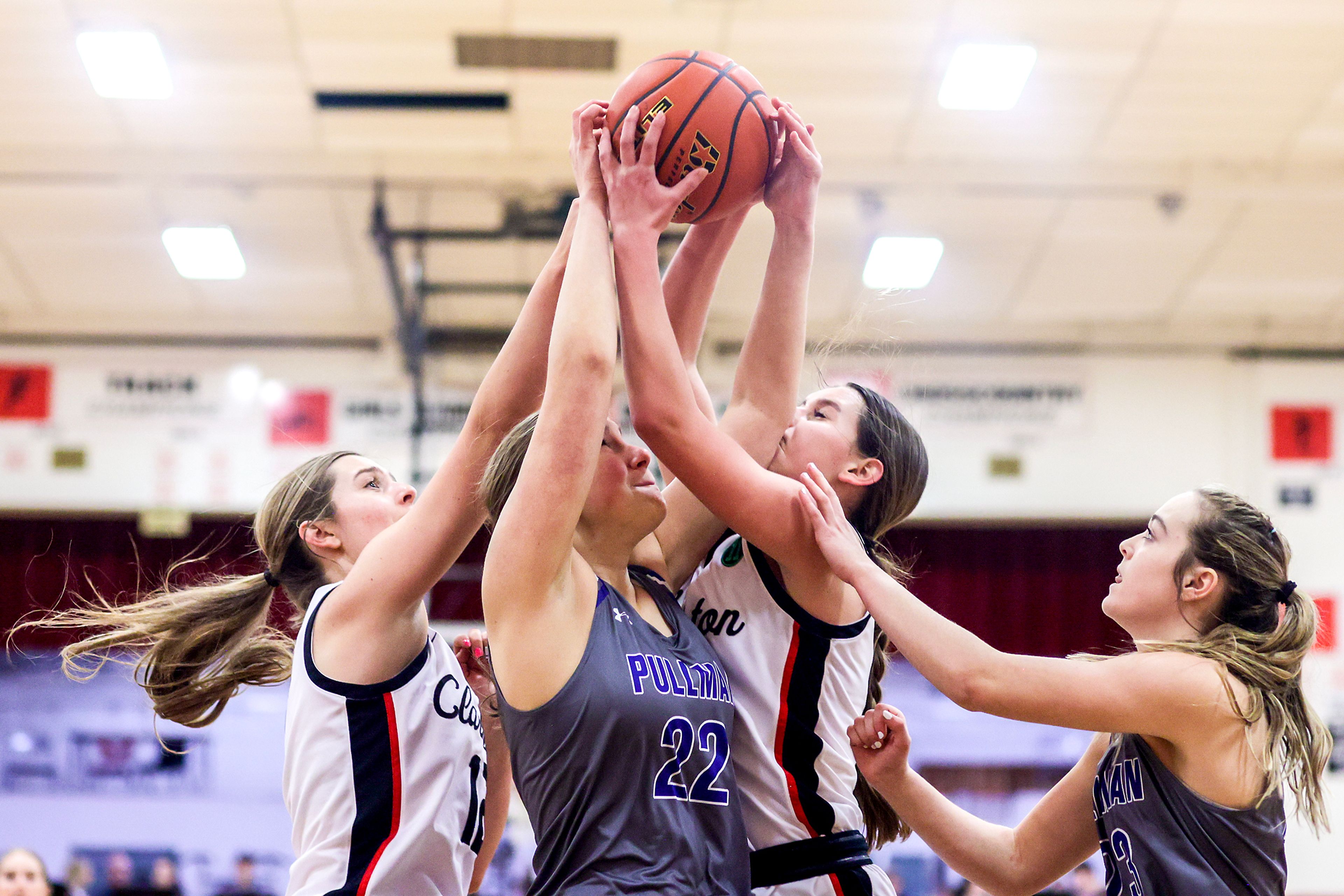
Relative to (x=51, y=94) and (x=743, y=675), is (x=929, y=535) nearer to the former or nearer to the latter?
(x=51, y=94)

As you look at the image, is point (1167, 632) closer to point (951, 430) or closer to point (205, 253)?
point (951, 430)

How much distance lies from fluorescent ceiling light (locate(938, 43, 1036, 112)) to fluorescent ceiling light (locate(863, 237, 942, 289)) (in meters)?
1.19

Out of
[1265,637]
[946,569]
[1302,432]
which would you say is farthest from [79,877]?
[1302,432]

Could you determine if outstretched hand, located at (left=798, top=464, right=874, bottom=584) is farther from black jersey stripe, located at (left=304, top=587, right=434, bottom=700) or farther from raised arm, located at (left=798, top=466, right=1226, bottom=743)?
black jersey stripe, located at (left=304, top=587, right=434, bottom=700)

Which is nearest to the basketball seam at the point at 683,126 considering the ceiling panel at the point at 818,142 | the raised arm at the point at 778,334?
the raised arm at the point at 778,334

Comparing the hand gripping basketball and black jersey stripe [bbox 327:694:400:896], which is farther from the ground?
the hand gripping basketball

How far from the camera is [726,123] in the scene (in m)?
2.56

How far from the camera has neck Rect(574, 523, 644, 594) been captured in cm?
248

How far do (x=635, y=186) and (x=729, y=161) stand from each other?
26 centimetres

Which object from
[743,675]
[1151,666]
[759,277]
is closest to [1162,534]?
[1151,666]

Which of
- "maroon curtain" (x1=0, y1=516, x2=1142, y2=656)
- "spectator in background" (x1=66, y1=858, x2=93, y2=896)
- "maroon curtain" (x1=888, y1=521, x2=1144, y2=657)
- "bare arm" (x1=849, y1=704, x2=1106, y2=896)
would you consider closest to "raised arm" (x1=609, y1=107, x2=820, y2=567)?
"bare arm" (x1=849, y1=704, x2=1106, y2=896)

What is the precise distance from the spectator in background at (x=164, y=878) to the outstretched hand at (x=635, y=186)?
7.73 meters

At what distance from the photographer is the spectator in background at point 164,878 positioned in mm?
8695

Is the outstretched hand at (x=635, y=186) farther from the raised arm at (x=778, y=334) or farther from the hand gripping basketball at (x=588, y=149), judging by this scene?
the raised arm at (x=778, y=334)
